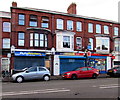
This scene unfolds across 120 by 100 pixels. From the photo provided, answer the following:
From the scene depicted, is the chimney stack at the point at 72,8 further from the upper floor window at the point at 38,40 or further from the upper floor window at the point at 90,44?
the upper floor window at the point at 38,40

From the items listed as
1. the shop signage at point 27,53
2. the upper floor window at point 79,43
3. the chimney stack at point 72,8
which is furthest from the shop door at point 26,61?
the chimney stack at point 72,8

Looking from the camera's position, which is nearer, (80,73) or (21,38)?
(80,73)

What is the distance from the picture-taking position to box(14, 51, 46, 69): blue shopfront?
71.2 feet

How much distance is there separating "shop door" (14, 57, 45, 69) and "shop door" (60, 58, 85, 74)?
3.00 m

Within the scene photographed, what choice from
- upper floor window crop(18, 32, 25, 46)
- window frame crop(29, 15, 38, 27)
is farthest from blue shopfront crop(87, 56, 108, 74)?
upper floor window crop(18, 32, 25, 46)

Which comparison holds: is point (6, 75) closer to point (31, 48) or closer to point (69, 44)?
point (31, 48)

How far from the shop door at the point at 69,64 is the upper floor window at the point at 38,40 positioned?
3778mm

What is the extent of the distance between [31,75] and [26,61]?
6.71 meters

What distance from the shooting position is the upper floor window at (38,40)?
22847mm

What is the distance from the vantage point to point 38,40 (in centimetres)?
2325

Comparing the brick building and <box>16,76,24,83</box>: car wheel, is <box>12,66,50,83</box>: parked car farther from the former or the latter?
the brick building

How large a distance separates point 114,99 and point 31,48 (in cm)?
1668

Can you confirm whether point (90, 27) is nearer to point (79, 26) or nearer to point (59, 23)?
point (79, 26)

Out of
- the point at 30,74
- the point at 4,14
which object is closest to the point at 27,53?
the point at 30,74
